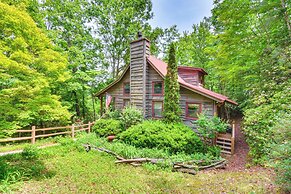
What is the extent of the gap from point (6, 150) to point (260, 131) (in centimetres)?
1335

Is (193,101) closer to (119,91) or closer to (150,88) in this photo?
(150,88)

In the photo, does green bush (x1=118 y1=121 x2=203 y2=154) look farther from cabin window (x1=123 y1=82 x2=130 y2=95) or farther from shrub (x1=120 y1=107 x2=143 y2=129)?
cabin window (x1=123 y1=82 x2=130 y2=95)

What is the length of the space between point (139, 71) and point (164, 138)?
6.11 metres

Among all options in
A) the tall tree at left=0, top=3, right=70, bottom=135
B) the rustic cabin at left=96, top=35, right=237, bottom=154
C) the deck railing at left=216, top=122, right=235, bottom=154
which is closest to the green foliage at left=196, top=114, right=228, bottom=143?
the deck railing at left=216, top=122, right=235, bottom=154

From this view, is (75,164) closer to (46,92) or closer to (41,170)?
(41,170)

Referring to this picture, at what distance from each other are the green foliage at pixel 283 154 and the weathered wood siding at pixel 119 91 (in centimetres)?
1110

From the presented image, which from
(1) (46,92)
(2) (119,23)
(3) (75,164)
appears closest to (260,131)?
(3) (75,164)

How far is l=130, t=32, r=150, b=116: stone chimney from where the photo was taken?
40.6 ft

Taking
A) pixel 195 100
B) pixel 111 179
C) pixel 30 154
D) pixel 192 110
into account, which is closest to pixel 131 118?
pixel 192 110

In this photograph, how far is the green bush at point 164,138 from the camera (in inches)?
335

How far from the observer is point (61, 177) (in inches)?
227

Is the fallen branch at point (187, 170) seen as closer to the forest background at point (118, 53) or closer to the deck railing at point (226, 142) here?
the forest background at point (118, 53)

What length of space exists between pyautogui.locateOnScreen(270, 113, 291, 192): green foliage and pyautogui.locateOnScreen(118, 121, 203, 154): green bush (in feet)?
14.2

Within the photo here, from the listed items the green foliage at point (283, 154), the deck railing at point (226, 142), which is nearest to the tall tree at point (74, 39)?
the deck railing at point (226, 142)
